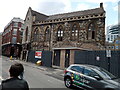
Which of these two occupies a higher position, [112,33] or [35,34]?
[112,33]

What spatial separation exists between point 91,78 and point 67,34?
708 inches

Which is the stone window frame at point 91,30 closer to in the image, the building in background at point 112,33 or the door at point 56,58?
the door at point 56,58

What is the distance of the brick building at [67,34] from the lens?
20266 mm

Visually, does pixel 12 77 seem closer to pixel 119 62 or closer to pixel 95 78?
pixel 95 78

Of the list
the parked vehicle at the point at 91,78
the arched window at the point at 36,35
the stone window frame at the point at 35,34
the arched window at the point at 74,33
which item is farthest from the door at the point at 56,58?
the parked vehicle at the point at 91,78

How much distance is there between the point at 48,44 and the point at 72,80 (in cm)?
1907

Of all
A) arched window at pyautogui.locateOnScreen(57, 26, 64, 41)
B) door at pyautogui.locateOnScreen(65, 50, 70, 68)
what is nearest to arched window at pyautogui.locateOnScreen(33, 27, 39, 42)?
arched window at pyautogui.locateOnScreen(57, 26, 64, 41)

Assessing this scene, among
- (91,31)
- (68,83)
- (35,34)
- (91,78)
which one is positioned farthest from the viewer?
(35,34)

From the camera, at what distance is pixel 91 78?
640cm

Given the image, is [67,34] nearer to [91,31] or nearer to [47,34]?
[91,31]

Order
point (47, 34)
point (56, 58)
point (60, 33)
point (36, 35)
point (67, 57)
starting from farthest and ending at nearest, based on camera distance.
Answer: point (36, 35)
point (47, 34)
point (60, 33)
point (56, 58)
point (67, 57)

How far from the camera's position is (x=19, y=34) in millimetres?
46000

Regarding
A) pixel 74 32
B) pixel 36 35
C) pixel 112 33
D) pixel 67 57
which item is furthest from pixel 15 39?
pixel 112 33

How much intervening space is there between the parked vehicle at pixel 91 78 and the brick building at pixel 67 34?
361 inches
